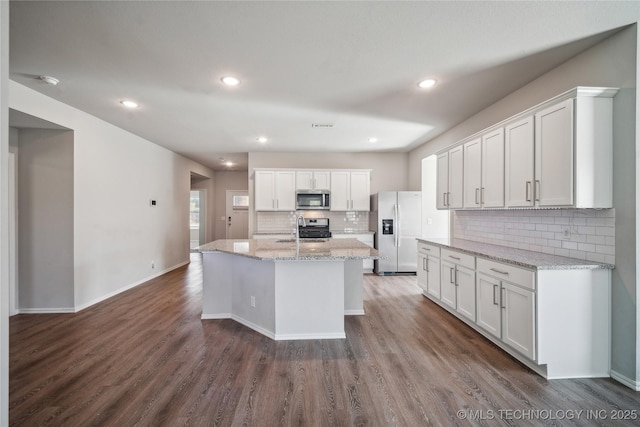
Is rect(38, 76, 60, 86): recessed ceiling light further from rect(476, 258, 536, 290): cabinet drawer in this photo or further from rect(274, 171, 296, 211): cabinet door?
rect(476, 258, 536, 290): cabinet drawer

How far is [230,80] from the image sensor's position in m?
2.92

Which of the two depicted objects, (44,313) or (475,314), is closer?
(475,314)

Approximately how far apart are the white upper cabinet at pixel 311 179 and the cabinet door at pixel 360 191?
23.4 inches

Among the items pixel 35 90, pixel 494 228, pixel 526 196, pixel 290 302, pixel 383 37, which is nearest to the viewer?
pixel 383 37

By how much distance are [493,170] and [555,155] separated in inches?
29.0

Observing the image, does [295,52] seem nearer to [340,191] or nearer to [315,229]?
[340,191]

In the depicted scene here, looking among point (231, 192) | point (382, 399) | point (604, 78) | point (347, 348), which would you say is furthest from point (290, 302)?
point (231, 192)

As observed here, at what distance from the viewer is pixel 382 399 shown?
202 cm

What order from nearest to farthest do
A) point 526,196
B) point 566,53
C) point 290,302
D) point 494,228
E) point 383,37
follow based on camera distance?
1. point 383,37
2. point 566,53
3. point 526,196
4. point 290,302
5. point 494,228

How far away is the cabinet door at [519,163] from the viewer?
2627 mm

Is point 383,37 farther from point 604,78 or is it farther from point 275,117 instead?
point 275,117

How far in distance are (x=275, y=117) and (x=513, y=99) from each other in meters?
Answer: 2.93

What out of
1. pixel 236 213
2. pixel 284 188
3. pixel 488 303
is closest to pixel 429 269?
pixel 488 303

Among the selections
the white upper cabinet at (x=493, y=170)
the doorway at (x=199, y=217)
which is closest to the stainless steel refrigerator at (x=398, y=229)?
the white upper cabinet at (x=493, y=170)
